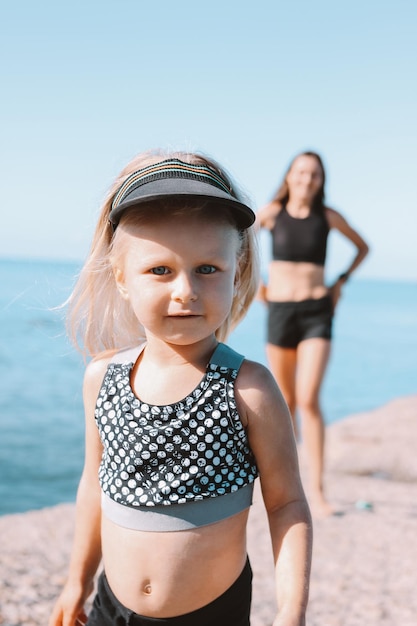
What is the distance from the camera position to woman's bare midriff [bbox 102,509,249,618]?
1.79 meters

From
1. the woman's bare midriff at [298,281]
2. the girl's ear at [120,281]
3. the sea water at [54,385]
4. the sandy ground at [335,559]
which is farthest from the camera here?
the woman's bare midriff at [298,281]

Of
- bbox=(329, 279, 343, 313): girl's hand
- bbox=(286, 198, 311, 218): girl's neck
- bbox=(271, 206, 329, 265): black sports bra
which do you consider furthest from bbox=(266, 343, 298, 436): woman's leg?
bbox=(286, 198, 311, 218): girl's neck

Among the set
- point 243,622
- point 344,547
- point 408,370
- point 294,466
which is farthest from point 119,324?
point 408,370

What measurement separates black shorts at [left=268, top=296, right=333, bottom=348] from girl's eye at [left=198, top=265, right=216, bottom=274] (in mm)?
3384

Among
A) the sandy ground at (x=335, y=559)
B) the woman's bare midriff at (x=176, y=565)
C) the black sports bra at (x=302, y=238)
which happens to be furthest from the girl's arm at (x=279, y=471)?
the black sports bra at (x=302, y=238)

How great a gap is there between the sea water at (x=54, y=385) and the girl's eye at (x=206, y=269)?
0.59 m

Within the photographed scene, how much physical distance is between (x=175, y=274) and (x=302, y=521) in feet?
2.27

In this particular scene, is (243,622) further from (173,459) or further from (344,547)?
(344,547)

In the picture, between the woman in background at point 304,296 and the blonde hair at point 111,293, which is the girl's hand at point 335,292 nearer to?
the woman in background at point 304,296

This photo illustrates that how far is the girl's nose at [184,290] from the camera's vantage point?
5.49ft

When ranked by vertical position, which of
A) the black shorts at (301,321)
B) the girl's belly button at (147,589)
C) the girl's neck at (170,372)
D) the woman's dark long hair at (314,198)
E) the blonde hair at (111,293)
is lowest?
the girl's belly button at (147,589)

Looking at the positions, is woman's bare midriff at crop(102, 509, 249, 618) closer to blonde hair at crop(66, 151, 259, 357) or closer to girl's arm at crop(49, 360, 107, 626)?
girl's arm at crop(49, 360, 107, 626)

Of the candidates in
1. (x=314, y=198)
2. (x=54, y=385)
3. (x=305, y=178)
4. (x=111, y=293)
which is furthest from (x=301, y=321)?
(x=54, y=385)

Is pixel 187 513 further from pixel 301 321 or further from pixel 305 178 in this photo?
pixel 305 178
